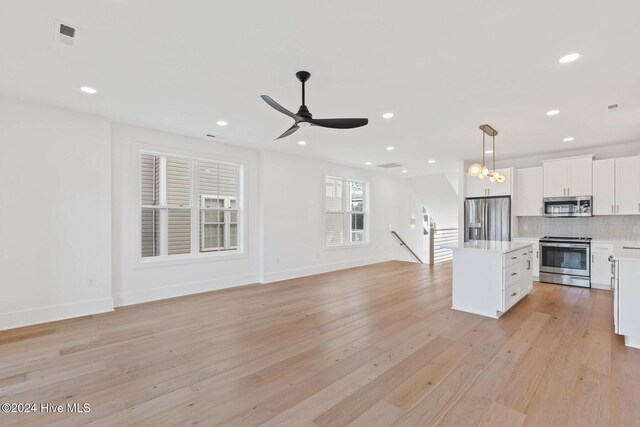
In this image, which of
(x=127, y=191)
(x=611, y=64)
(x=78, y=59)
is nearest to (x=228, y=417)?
(x=78, y=59)

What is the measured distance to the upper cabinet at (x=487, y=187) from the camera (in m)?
6.30

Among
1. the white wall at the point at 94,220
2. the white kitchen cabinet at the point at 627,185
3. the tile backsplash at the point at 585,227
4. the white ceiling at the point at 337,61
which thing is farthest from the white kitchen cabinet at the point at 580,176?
the white wall at the point at 94,220

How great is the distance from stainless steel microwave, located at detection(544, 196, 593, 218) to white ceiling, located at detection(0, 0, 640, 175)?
4.99ft

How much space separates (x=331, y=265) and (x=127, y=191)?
4.58 meters

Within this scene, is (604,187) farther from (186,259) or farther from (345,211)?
(186,259)

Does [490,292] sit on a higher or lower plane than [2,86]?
lower

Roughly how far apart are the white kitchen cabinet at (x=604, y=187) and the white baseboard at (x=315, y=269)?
488 cm

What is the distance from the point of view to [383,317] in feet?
13.1

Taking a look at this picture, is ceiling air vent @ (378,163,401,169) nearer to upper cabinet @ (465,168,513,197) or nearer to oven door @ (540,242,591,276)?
upper cabinet @ (465,168,513,197)

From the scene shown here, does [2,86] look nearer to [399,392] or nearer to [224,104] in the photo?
[224,104]

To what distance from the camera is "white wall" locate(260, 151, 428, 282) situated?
6.21 meters

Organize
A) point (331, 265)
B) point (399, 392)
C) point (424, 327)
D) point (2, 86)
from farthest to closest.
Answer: point (331, 265) → point (424, 327) → point (2, 86) → point (399, 392)

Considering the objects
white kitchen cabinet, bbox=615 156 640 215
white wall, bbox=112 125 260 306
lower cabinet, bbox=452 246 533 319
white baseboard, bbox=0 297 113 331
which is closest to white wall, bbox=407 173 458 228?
white kitchen cabinet, bbox=615 156 640 215

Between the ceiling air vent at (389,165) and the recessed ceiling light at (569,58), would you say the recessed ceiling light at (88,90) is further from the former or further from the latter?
the ceiling air vent at (389,165)
